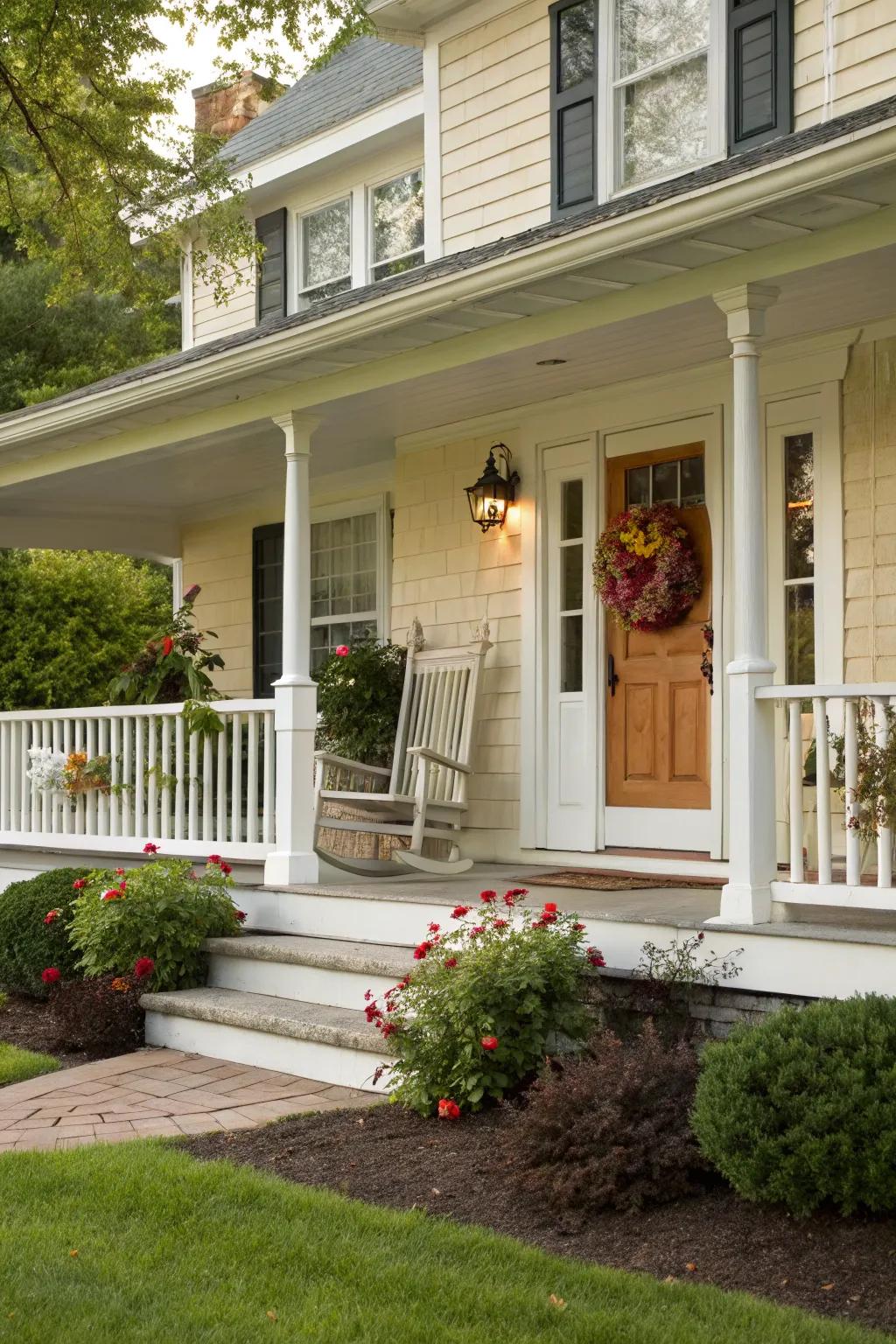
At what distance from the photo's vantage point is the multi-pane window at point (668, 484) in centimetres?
704

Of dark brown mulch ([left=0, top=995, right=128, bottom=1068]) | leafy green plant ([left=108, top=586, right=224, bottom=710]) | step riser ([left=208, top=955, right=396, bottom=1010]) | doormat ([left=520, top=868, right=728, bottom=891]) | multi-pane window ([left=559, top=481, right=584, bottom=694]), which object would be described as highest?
multi-pane window ([left=559, top=481, right=584, bottom=694])

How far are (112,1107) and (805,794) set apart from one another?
323 cm

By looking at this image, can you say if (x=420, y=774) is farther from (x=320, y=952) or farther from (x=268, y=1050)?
(x=268, y=1050)

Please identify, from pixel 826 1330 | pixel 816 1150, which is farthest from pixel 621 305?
pixel 826 1330

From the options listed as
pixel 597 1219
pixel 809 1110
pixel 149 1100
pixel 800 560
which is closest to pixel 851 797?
pixel 809 1110

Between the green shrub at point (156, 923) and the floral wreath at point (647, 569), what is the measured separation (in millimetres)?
2382

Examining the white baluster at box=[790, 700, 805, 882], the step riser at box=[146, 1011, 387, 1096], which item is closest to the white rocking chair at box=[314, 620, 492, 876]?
the step riser at box=[146, 1011, 387, 1096]

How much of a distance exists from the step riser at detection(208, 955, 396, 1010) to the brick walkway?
0.42m

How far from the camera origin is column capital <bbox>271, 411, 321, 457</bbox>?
7043mm

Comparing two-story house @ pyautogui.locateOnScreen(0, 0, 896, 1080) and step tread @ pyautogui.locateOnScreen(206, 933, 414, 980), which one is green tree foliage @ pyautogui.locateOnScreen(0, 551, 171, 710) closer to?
two-story house @ pyautogui.locateOnScreen(0, 0, 896, 1080)

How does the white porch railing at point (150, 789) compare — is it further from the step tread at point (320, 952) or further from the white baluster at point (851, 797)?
the white baluster at point (851, 797)

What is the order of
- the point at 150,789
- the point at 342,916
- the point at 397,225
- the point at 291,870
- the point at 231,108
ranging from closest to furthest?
1. the point at 342,916
2. the point at 291,870
3. the point at 150,789
4. the point at 397,225
5. the point at 231,108

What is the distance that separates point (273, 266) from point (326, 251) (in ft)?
1.66

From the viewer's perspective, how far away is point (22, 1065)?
232 inches
